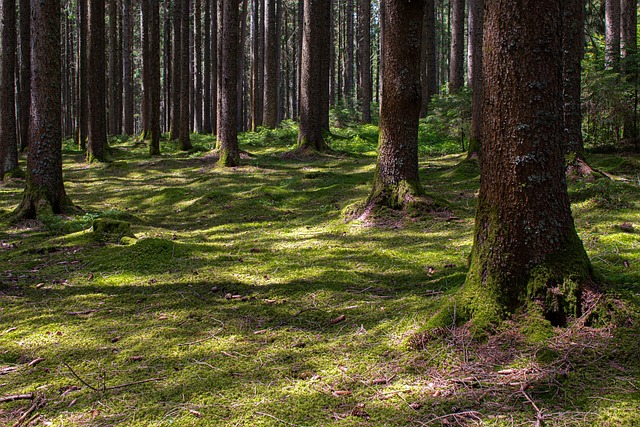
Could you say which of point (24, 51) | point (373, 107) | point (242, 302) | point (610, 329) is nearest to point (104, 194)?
point (24, 51)

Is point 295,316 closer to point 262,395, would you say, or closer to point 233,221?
point 262,395

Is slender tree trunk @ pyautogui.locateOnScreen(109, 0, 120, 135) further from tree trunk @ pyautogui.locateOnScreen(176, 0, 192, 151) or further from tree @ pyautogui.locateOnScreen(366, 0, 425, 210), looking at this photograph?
tree @ pyautogui.locateOnScreen(366, 0, 425, 210)

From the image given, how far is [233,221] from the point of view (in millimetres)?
9469

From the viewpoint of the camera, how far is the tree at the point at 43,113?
906 centimetres

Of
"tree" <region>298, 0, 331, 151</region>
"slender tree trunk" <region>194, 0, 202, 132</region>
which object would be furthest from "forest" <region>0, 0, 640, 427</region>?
"slender tree trunk" <region>194, 0, 202, 132</region>

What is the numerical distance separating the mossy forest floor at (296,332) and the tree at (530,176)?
212mm

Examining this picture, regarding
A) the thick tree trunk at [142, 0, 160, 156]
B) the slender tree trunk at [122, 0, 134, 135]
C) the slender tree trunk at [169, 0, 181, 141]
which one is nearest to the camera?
the thick tree trunk at [142, 0, 160, 156]

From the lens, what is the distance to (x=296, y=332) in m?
4.21

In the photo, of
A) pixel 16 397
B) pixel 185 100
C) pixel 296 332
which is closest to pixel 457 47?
pixel 185 100

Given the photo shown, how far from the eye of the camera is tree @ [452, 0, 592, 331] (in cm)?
343

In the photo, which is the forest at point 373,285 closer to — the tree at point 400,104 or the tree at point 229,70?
the tree at point 400,104

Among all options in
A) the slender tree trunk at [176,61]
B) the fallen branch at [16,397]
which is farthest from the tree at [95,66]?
the fallen branch at [16,397]

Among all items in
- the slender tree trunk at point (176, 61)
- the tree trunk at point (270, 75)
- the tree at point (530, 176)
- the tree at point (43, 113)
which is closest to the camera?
the tree at point (530, 176)

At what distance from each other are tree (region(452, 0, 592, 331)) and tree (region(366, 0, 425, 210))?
13.1 feet
